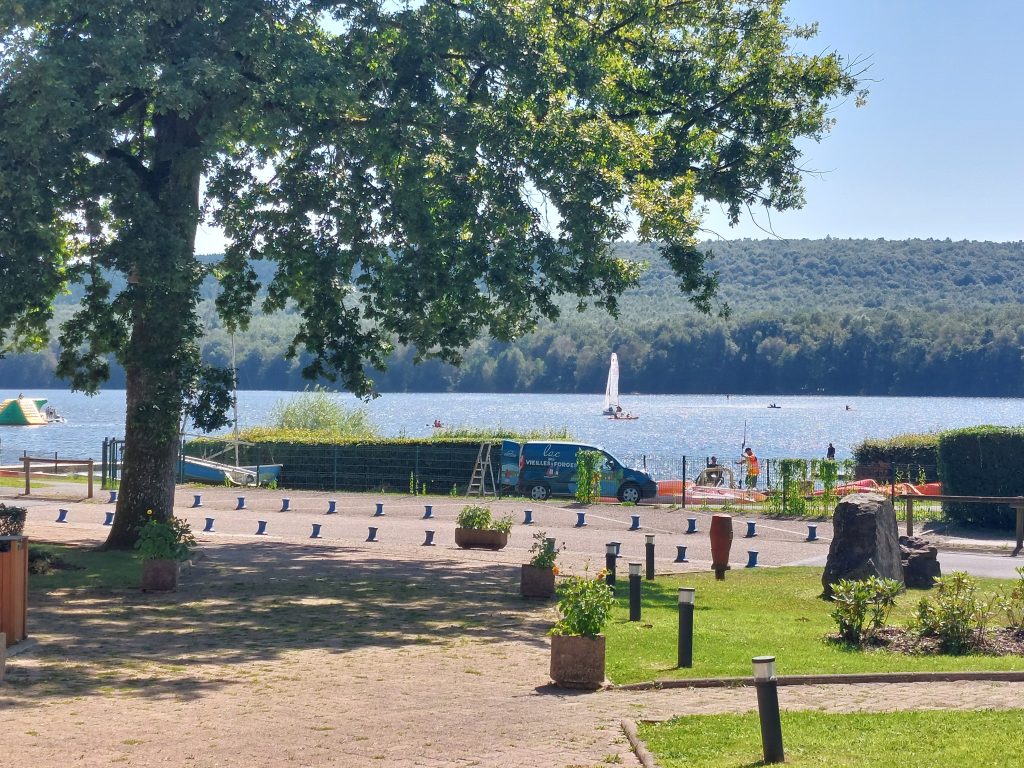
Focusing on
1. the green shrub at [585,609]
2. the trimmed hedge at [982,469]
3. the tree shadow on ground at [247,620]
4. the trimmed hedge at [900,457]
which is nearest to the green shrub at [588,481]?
the trimmed hedge at [900,457]

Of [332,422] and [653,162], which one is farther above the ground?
[653,162]

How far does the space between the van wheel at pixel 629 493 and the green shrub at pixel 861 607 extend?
21515mm

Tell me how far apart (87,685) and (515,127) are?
422 inches

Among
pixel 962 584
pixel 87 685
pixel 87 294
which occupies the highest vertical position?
pixel 87 294

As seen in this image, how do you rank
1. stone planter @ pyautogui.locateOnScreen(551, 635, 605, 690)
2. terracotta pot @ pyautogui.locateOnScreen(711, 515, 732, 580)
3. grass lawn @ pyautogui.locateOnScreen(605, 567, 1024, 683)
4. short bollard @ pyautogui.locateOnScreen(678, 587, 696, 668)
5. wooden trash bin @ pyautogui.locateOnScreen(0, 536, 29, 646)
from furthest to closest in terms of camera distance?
terracotta pot @ pyautogui.locateOnScreen(711, 515, 732, 580), wooden trash bin @ pyautogui.locateOnScreen(0, 536, 29, 646), short bollard @ pyautogui.locateOnScreen(678, 587, 696, 668), grass lawn @ pyautogui.locateOnScreen(605, 567, 1024, 683), stone planter @ pyautogui.locateOnScreen(551, 635, 605, 690)

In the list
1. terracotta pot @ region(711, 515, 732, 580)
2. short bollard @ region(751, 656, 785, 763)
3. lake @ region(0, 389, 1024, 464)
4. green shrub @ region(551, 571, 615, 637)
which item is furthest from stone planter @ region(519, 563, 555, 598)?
lake @ region(0, 389, 1024, 464)

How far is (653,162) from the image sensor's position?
2231cm

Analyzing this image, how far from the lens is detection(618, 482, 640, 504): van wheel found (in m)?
34.1

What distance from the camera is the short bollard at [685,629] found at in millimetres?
11367

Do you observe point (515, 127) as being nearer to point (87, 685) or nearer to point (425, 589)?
point (425, 589)

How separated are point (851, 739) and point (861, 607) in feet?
13.5

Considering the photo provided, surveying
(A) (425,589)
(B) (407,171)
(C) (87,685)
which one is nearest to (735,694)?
(C) (87,685)

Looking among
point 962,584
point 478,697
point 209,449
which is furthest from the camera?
point 209,449

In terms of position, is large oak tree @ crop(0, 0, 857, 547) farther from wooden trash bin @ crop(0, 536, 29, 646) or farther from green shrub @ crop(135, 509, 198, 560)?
wooden trash bin @ crop(0, 536, 29, 646)
